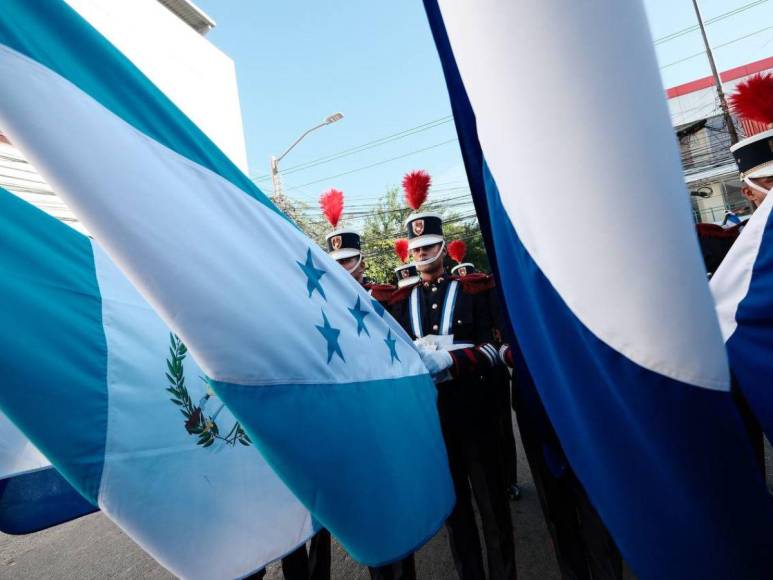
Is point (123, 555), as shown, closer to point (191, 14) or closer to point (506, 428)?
point (506, 428)

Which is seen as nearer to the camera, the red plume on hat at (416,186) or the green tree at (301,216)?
the red plume on hat at (416,186)

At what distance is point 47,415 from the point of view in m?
1.27

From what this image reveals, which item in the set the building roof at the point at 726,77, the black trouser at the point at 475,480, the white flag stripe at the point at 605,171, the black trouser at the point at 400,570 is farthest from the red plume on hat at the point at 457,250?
the building roof at the point at 726,77

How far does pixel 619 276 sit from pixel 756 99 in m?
2.91

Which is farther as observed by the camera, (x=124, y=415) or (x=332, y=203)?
(x=332, y=203)

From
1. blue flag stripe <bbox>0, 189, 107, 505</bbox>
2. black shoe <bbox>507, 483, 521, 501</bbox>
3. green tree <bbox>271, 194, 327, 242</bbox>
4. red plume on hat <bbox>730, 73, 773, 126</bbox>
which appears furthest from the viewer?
green tree <bbox>271, 194, 327, 242</bbox>

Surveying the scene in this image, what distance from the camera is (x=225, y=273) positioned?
3.56ft

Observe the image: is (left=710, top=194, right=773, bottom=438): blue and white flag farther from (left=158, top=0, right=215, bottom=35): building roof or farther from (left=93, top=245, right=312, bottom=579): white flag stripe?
(left=158, top=0, right=215, bottom=35): building roof

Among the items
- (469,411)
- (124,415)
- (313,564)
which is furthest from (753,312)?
(313,564)

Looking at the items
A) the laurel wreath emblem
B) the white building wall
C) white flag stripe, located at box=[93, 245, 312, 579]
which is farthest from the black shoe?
the white building wall

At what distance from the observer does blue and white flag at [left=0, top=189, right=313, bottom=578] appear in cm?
129

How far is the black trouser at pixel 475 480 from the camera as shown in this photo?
7.65ft

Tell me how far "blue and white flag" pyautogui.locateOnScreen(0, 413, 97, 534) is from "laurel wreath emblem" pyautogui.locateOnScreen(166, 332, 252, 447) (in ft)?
2.69

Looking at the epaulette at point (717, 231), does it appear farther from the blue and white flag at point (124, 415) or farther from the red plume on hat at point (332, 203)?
the blue and white flag at point (124, 415)
